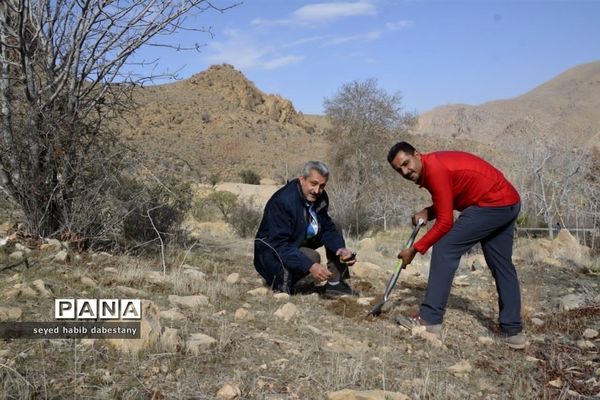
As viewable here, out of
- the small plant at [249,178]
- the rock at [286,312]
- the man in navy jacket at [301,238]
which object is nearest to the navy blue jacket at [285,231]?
the man in navy jacket at [301,238]

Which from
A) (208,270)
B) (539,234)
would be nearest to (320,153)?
(539,234)

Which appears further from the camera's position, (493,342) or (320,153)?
(320,153)

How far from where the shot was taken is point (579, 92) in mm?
61750

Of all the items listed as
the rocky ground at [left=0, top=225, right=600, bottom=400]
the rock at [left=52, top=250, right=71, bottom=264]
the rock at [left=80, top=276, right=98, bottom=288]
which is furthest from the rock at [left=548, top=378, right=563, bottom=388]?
the rock at [left=52, top=250, right=71, bottom=264]

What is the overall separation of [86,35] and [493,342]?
16.2ft

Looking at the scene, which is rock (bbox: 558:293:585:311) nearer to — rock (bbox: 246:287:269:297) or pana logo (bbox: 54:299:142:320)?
rock (bbox: 246:287:269:297)

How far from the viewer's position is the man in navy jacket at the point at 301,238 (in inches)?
180

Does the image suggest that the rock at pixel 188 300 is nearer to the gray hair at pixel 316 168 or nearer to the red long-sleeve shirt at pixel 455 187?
the gray hair at pixel 316 168

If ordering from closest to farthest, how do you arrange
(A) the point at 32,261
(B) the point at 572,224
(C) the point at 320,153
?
(A) the point at 32,261, (B) the point at 572,224, (C) the point at 320,153

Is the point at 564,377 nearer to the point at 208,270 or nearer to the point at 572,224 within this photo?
the point at 208,270

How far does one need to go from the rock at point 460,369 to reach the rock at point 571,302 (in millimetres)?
2449

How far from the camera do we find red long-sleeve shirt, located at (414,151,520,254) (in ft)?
13.1

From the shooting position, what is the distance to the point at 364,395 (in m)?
2.66

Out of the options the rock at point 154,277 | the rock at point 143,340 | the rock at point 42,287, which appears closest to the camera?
the rock at point 143,340
